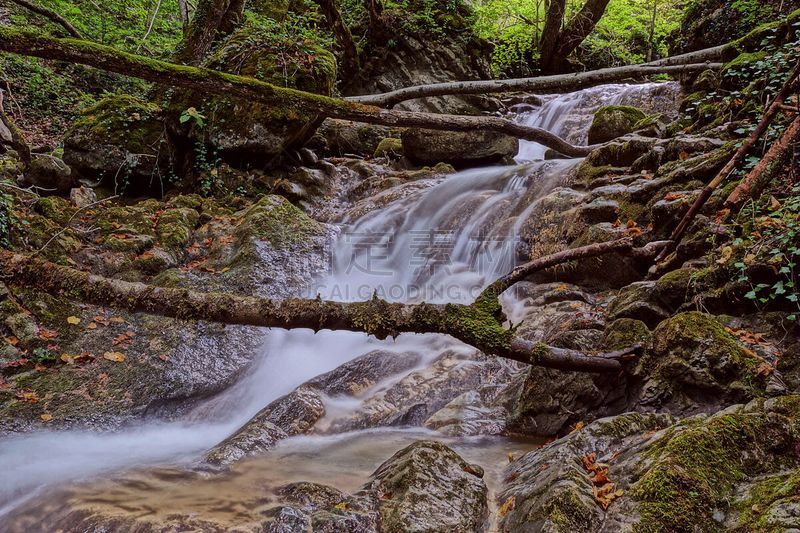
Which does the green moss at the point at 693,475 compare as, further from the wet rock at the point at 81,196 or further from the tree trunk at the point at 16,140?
the tree trunk at the point at 16,140

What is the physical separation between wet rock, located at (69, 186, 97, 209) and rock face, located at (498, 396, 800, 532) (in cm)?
839

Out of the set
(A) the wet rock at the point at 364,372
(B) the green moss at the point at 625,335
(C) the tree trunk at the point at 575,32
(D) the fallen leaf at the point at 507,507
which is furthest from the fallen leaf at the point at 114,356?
(C) the tree trunk at the point at 575,32

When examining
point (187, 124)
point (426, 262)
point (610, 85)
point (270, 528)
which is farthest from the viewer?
point (610, 85)

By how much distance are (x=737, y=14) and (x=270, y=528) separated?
13.6m

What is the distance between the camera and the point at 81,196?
7902 millimetres

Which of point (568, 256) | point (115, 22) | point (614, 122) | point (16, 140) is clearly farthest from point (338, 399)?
point (115, 22)

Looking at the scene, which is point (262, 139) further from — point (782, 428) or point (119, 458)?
point (782, 428)

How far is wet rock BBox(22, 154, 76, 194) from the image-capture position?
8156 mm

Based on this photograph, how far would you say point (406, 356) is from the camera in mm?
5379

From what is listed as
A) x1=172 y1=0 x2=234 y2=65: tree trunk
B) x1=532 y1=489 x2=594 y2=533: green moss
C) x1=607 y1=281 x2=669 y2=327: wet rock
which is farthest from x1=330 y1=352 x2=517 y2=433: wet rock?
x1=172 y1=0 x2=234 y2=65: tree trunk

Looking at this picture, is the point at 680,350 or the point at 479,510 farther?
the point at 680,350

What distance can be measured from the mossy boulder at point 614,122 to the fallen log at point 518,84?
0.67m

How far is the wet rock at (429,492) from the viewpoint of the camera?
2.42 metres

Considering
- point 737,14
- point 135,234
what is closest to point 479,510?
point 135,234
